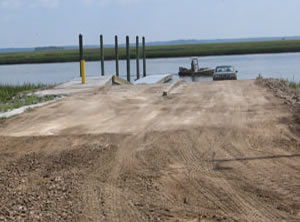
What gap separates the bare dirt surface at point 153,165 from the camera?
20.5 ft

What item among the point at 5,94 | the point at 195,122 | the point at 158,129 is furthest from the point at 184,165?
the point at 5,94

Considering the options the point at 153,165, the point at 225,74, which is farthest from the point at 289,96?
the point at 225,74

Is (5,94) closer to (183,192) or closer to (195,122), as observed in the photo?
(195,122)

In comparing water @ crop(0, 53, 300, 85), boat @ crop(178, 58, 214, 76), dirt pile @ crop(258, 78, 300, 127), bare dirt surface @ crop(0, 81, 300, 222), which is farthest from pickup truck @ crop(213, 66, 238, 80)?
bare dirt surface @ crop(0, 81, 300, 222)

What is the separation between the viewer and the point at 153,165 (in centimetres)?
809

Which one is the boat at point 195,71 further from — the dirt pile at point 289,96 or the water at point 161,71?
the dirt pile at point 289,96

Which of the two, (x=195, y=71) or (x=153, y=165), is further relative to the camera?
(x=195, y=71)

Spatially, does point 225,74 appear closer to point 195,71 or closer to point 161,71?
point 195,71

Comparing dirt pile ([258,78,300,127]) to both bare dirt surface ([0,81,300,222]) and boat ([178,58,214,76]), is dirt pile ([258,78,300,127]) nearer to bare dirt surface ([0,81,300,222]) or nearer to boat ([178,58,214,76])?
bare dirt surface ([0,81,300,222])

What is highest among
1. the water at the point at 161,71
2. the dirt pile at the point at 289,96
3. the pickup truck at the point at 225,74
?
the dirt pile at the point at 289,96

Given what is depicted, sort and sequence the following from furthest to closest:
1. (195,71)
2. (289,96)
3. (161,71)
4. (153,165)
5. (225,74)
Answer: (161,71)
(195,71)
(225,74)
(289,96)
(153,165)

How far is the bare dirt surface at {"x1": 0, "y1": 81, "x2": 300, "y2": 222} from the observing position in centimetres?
623

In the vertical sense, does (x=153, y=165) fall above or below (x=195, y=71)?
above

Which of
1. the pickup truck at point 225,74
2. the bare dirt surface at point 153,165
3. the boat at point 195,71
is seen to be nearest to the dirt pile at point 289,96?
the bare dirt surface at point 153,165
